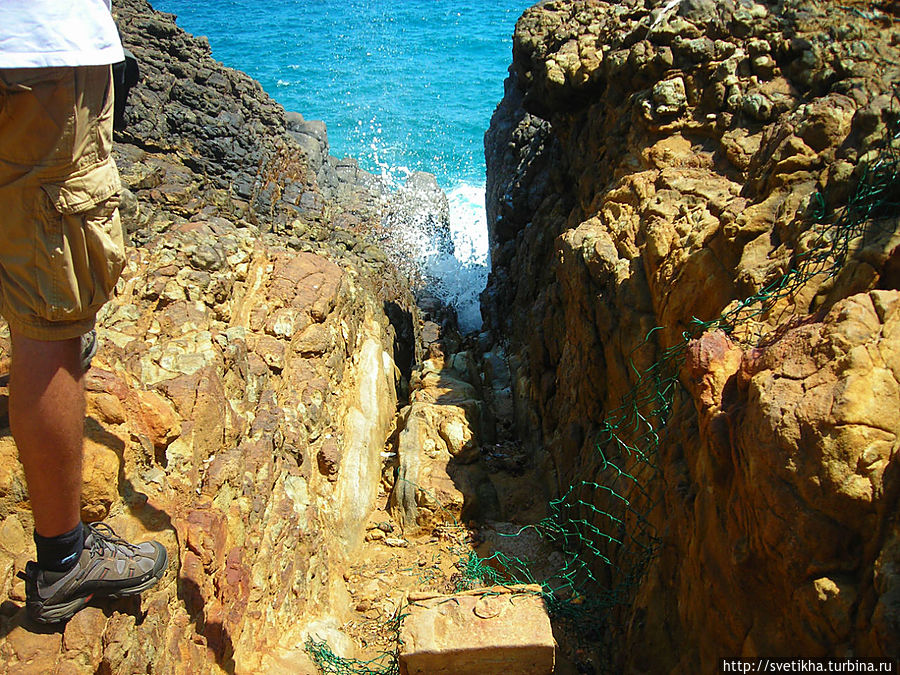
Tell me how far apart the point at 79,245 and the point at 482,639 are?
1.93 metres

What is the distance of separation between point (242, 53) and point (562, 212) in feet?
68.1

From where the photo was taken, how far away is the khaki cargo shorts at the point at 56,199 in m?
1.92

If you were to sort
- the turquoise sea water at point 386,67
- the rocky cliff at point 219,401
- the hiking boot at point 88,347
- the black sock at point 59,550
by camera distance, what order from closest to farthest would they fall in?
1. the black sock at point 59,550
2. the hiking boot at point 88,347
3. the rocky cliff at point 219,401
4. the turquoise sea water at point 386,67

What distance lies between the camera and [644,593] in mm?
2941

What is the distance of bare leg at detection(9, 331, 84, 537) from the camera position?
6.67 ft

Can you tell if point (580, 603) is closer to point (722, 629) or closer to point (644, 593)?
point (644, 593)

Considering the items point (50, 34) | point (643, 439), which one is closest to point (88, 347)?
point (50, 34)

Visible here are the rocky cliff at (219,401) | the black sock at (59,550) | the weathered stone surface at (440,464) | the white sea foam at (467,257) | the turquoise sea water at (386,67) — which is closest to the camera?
the black sock at (59,550)

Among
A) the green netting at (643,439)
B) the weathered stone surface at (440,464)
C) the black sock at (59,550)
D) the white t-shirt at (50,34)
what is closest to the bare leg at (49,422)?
the black sock at (59,550)

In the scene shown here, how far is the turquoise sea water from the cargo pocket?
49.9 feet

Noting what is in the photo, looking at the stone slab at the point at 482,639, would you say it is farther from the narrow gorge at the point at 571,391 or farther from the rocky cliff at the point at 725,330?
the rocky cliff at the point at 725,330

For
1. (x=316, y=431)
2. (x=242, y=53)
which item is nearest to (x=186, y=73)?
(x=316, y=431)

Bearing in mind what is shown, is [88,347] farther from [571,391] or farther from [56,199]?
[571,391]

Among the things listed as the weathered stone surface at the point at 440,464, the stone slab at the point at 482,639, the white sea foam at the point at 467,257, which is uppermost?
the stone slab at the point at 482,639
